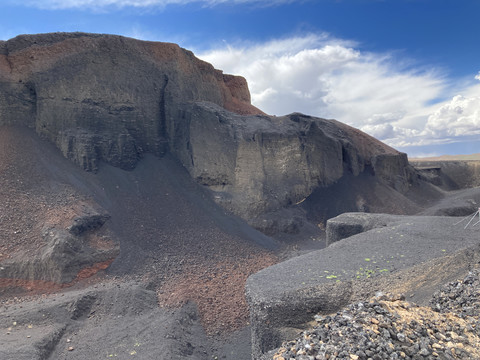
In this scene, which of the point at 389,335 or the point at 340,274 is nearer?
the point at 389,335

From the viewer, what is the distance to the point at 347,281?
6.32m

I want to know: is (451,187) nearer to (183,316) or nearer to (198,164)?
(198,164)

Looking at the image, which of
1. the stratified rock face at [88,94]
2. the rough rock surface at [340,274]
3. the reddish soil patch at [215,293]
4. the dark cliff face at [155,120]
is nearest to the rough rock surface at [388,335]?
the rough rock surface at [340,274]

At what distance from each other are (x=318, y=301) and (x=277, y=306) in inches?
30.8

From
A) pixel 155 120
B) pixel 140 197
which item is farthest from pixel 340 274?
pixel 155 120

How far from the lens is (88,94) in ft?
42.7

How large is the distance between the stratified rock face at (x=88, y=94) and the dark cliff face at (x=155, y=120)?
4 cm

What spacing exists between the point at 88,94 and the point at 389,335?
1321 centimetres

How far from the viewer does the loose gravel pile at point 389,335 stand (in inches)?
140

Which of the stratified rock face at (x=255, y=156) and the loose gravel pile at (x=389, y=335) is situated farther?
the stratified rock face at (x=255, y=156)

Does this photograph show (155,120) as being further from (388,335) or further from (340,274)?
(388,335)

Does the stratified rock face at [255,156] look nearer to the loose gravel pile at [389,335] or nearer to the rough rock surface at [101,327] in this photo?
the rough rock surface at [101,327]

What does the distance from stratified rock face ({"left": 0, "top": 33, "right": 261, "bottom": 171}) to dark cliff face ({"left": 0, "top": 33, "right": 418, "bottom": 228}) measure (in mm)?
38

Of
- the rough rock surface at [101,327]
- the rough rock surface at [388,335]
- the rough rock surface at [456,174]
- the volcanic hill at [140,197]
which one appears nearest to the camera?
the rough rock surface at [388,335]
